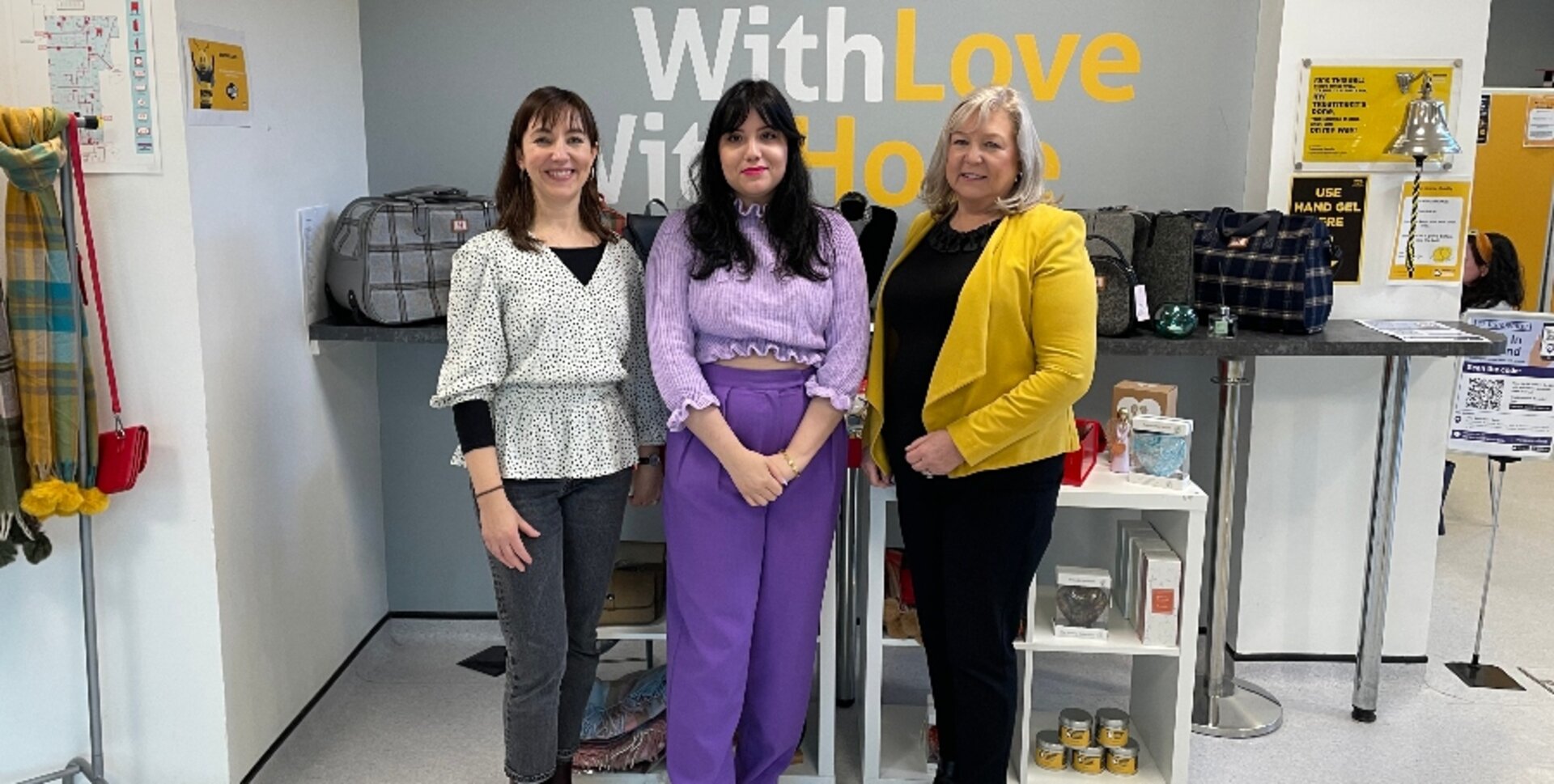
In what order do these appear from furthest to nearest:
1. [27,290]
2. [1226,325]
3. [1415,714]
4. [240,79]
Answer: [1415,714] < [1226,325] < [240,79] < [27,290]

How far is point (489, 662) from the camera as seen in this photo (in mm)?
3395

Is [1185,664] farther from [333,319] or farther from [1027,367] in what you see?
[333,319]

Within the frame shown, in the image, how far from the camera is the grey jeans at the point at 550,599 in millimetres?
2266

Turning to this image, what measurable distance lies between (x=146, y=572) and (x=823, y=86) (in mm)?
1947

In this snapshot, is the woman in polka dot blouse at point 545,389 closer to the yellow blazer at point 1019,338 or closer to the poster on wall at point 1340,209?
the yellow blazer at point 1019,338

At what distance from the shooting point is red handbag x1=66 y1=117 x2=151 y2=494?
227cm

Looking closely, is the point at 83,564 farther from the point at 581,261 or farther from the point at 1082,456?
the point at 1082,456

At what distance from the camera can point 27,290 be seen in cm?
220

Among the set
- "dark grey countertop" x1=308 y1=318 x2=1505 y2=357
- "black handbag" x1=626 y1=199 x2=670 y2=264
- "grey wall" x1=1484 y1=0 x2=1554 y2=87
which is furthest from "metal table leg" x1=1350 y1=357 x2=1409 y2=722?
"grey wall" x1=1484 y1=0 x2=1554 y2=87

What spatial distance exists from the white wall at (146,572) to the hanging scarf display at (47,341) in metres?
0.14

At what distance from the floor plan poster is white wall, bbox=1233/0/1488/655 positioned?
2540 mm

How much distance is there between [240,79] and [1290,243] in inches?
90.8

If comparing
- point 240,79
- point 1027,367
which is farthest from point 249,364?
point 1027,367

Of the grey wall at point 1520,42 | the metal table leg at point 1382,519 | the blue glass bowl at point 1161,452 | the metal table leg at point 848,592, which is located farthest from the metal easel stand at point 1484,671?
the grey wall at point 1520,42
